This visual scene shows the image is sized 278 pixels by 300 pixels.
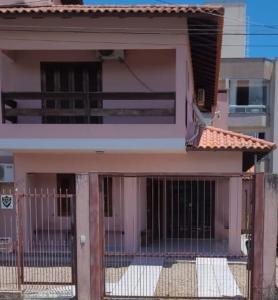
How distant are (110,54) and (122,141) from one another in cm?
245

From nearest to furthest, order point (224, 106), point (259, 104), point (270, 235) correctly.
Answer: point (270, 235) < point (224, 106) < point (259, 104)

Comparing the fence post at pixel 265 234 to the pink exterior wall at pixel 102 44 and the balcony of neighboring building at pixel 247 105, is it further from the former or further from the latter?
the balcony of neighboring building at pixel 247 105

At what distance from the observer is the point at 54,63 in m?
12.4

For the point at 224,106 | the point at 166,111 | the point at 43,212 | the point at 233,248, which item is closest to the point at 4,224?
the point at 43,212

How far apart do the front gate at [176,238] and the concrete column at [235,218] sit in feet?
0.09

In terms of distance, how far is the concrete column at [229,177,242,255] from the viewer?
12078mm

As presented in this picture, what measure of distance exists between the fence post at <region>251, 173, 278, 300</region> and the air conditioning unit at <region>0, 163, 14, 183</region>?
7.46 m

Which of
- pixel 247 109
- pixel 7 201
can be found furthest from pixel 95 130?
pixel 247 109

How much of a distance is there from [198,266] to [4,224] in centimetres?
562

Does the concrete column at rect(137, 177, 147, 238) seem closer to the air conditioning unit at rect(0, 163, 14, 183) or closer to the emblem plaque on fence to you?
the air conditioning unit at rect(0, 163, 14, 183)

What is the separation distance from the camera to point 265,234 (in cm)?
731

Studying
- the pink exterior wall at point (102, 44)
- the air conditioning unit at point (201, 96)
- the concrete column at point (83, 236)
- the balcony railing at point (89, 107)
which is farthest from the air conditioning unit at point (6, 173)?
the air conditioning unit at point (201, 96)

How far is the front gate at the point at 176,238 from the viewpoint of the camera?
855cm

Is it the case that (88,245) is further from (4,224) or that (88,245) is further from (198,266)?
(4,224)
